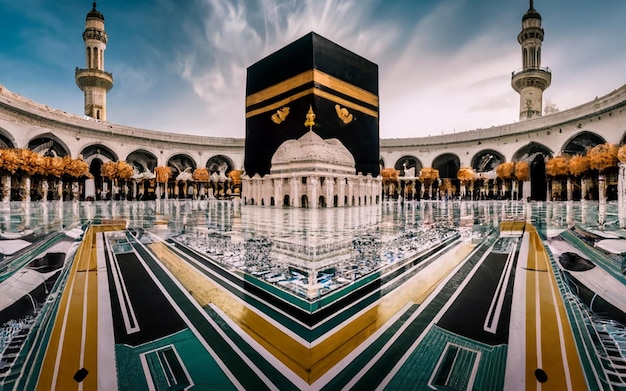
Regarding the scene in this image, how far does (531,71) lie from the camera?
2872 centimetres

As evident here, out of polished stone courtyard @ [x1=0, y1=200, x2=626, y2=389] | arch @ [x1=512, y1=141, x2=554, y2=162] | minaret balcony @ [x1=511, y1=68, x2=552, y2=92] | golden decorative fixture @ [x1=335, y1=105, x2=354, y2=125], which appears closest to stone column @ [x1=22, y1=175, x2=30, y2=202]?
golden decorative fixture @ [x1=335, y1=105, x2=354, y2=125]

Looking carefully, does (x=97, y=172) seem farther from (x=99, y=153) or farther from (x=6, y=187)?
(x=6, y=187)

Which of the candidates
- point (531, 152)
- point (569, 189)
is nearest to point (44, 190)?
point (569, 189)

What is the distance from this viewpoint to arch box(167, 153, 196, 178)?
32.1m

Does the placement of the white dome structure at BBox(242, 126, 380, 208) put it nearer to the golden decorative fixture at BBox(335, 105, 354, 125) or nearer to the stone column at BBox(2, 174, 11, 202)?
the golden decorative fixture at BBox(335, 105, 354, 125)

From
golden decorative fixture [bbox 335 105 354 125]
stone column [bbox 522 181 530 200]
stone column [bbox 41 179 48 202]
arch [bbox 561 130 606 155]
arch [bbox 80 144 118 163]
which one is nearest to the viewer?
golden decorative fixture [bbox 335 105 354 125]

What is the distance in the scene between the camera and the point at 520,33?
30266 mm

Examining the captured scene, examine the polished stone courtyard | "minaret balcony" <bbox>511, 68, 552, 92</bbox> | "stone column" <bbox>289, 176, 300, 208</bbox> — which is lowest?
the polished stone courtyard

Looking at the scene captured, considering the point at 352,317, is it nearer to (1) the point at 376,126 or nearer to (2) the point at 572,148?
(1) the point at 376,126

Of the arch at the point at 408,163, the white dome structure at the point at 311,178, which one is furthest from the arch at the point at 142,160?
the arch at the point at 408,163

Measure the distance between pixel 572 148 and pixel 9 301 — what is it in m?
31.6

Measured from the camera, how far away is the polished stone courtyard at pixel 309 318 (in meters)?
1.20

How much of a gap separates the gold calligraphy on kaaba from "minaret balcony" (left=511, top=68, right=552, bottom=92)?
26532 millimetres

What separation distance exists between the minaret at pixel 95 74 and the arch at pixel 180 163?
26.0 feet
